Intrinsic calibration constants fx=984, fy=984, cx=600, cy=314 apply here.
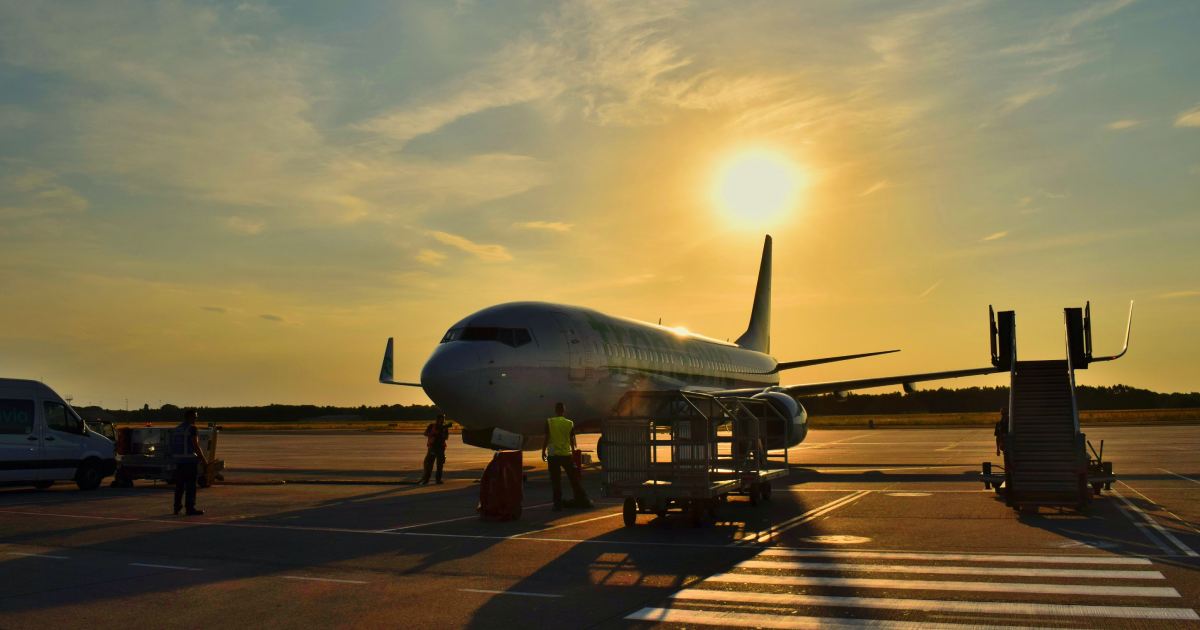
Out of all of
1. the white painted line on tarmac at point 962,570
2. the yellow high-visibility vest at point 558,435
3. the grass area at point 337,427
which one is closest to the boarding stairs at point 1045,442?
the white painted line on tarmac at point 962,570

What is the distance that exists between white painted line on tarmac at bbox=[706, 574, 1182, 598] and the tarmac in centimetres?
4

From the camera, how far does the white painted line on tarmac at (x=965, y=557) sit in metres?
11.4

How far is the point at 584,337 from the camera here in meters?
25.9

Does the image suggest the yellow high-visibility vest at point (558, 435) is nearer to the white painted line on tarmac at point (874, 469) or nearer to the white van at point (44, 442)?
the white painted line on tarmac at point (874, 469)

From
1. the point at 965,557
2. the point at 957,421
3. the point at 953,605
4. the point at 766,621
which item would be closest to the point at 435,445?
the point at 965,557

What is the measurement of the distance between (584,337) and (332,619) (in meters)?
17.5

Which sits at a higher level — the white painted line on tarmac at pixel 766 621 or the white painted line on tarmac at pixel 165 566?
the white painted line on tarmac at pixel 165 566

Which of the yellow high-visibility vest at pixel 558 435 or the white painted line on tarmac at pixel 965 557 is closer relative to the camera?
the white painted line on tarmac at pixel 965 557

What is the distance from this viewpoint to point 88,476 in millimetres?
23859

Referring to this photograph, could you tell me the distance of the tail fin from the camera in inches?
2026

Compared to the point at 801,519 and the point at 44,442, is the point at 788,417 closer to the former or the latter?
the point at 801,519

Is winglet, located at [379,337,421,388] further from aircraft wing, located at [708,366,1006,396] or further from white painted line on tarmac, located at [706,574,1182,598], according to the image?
white painted line on tarmac, located at [706,574,1182,598]

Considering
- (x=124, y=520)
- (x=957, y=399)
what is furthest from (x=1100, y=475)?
(x=957, y=399)

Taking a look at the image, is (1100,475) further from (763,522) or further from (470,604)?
(470,604)
